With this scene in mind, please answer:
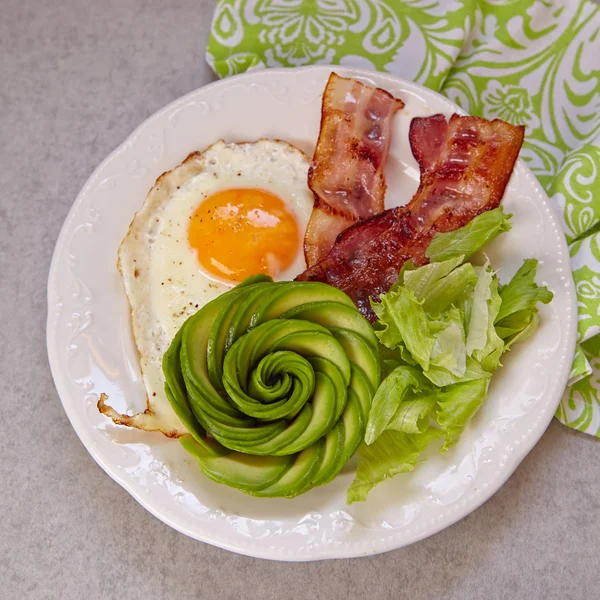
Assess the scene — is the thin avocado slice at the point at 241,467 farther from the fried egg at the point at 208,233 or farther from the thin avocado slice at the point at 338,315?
the thin avocado slice at the point at 338,315

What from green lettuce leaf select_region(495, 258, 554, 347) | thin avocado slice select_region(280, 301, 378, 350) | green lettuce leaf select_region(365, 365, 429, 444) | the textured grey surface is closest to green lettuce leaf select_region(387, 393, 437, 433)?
green lettuce leaf select_region(365, 365, 429, 444)

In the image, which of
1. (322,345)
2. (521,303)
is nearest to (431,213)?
(521,303)

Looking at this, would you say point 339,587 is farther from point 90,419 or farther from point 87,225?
point 87,225

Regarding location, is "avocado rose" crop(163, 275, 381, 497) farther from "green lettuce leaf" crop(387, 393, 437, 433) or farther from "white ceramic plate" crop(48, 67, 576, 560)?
"white ceramic plate" crop(48, 67, 576, 560)

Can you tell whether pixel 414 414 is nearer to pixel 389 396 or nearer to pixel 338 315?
pixel 389 396

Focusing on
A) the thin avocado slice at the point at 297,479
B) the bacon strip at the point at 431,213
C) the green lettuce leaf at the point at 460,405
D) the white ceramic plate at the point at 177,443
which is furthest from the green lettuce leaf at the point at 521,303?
the thin avocado slice at the point at 297,479
